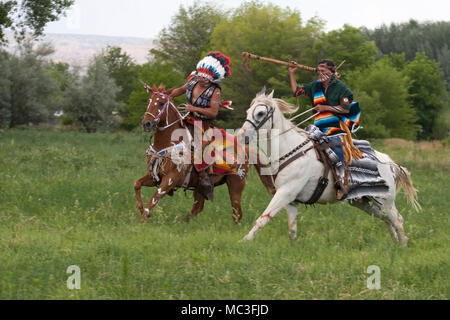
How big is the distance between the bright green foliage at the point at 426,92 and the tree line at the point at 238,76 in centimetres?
12

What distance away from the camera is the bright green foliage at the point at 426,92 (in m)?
87.1

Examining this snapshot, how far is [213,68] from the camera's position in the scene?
12352 millimetres

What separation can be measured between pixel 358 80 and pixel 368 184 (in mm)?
47792

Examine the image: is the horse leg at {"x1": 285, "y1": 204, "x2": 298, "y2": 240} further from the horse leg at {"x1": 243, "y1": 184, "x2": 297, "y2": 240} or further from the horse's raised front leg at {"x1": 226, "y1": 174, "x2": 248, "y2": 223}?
the horse's raised front leg at {"x1": 226, "y1": 174, "x2": 248, "y2": 223}

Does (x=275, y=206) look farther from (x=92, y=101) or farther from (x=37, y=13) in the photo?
(x=92, y=101)

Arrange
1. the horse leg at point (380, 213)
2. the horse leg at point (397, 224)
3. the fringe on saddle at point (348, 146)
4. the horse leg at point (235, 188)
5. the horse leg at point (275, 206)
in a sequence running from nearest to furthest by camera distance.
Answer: the horse leg at point (275, 206), the fringe on saddle at point (348, 146), the horse leg at point (397, 224), the horse leg at point (380, 213), the horse leg at point (235, 188)

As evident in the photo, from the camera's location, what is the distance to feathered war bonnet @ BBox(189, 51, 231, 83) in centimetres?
1232

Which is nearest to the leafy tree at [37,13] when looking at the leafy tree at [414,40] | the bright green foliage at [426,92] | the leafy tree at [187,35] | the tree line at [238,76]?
the tree line at [238,76]

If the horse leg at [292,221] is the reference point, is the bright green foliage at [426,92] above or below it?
above

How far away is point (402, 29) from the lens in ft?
414

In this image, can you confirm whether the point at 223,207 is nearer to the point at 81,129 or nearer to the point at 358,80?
the point at 358,80

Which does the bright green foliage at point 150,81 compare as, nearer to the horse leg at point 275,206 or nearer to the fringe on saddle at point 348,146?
the fringe on saddle at point 348,146

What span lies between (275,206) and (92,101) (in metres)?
56.0

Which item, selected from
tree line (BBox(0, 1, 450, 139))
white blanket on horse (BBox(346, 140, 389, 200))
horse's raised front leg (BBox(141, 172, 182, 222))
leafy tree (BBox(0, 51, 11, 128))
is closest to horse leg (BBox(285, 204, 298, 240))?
white blanket on horse (BBox(346, 140, 389, 200))
